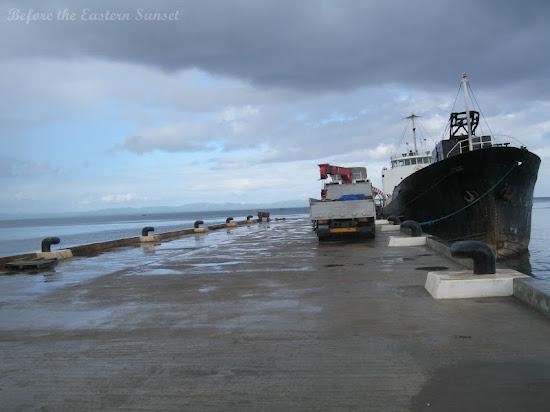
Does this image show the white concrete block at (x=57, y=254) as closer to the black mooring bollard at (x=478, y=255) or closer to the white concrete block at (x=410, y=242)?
the white concrete block at (x=410, y=242)

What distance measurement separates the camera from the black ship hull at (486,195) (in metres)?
18.8

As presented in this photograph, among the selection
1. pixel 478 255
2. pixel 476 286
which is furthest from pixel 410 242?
pixel 476 286

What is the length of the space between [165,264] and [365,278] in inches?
243

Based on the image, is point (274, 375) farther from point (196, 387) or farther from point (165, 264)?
point (165, 264)

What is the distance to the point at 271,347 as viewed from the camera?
5336 mm

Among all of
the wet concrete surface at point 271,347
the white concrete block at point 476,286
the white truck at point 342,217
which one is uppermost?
the white truck at point 342,217

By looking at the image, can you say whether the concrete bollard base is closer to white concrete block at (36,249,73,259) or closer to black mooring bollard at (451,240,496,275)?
white concrete block at (36,249,73,259)

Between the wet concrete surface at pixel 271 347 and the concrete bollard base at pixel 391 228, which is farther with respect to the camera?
the concrete bollard base at pixel 391 228

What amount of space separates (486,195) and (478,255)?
12.5 m

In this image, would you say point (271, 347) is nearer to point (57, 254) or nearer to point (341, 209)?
point (57, 254)

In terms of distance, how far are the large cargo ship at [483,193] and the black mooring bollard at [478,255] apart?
40.3ft

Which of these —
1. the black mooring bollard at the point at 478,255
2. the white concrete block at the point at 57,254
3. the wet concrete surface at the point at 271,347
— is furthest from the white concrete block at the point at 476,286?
the white concrete block at the point at 57,254

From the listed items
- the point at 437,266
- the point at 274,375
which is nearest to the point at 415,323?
the point at 274,375

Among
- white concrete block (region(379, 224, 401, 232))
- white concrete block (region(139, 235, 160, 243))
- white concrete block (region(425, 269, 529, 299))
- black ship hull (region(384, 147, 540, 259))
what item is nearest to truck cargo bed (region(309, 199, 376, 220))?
black ship hull (region(384, 147, 540, 259))
